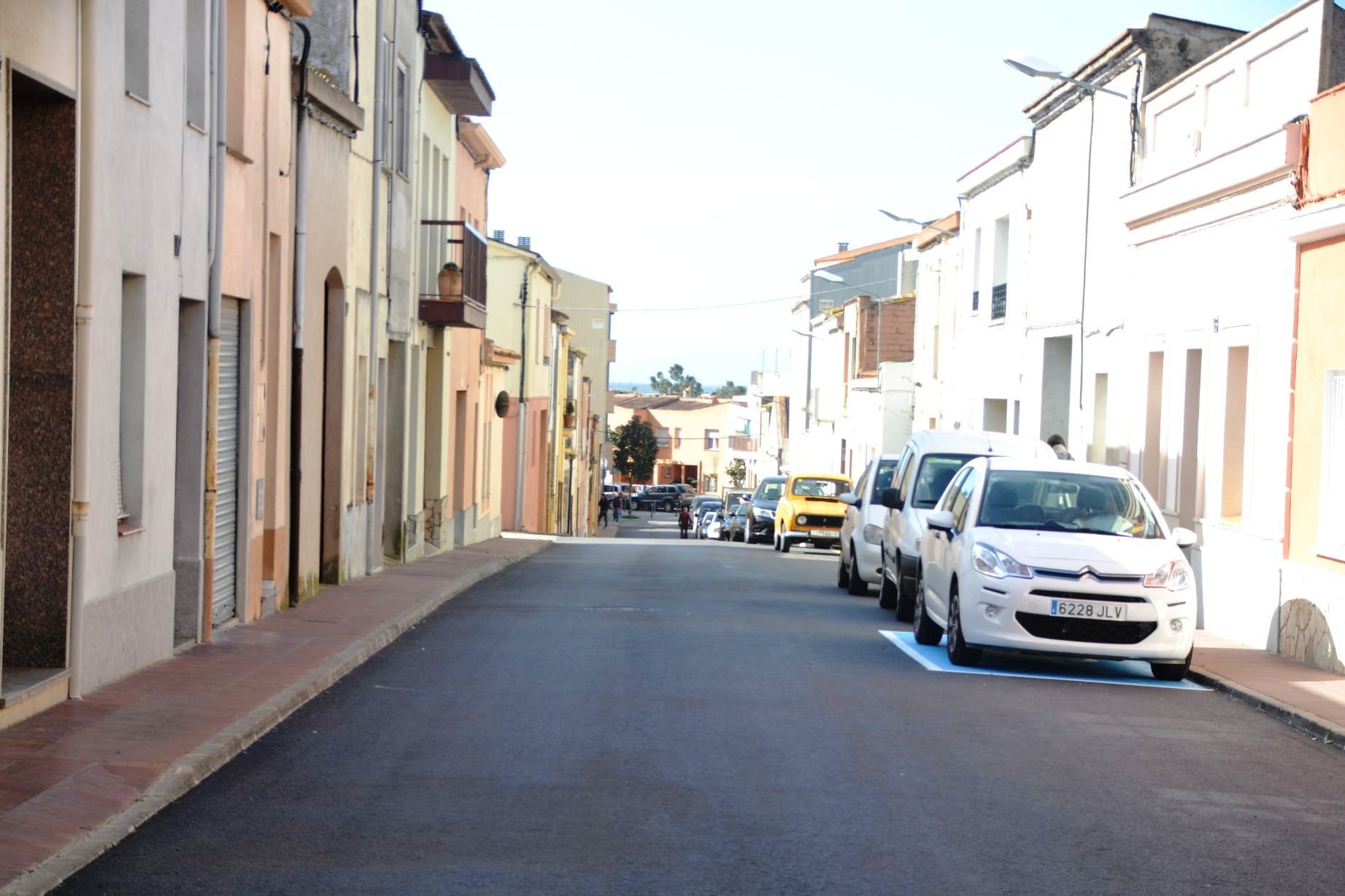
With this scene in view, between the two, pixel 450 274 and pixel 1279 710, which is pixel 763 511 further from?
pixel 1279 710

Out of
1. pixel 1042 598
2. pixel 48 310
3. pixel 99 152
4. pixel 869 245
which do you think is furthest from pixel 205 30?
pixel 869 245

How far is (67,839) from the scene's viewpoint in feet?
21.0

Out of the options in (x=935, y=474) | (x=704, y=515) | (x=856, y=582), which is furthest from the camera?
(x=704, y=515)

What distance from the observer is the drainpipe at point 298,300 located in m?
16.1

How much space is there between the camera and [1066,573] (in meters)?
12.4

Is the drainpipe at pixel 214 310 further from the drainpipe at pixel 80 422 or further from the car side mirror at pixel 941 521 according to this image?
the car side mirror at pixel 941 521

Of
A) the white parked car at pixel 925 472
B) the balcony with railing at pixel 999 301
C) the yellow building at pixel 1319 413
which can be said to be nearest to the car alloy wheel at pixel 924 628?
the white parked car at pixel 925 472

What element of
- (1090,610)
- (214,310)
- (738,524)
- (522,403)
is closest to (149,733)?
(214,310)

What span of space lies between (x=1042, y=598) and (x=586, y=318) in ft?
236

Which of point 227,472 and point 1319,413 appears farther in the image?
point 1319,413

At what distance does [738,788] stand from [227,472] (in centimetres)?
760

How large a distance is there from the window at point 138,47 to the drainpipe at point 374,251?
30.4ft

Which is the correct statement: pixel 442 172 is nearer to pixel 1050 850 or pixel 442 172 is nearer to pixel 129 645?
pixel 129 645

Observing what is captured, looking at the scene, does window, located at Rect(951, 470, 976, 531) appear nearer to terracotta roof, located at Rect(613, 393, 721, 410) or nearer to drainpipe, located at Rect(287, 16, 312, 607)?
drainpipe, located at Rect(287, 16, 312, 607)
